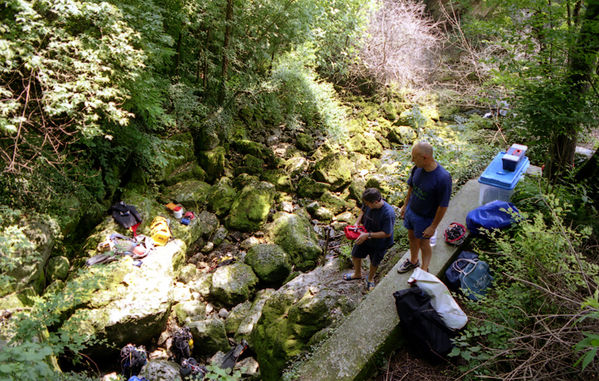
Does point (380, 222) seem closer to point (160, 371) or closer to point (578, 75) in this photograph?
point (578, 75)

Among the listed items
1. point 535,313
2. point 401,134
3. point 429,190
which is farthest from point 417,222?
point 401,134

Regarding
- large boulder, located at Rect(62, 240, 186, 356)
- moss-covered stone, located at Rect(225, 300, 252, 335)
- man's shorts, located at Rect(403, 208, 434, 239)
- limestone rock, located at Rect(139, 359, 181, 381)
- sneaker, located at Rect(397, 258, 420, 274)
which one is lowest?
moss-covered stone, located at Rect(225, 300, 252, 335)

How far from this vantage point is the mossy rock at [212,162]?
28.9 feet

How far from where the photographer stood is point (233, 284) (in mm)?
6285

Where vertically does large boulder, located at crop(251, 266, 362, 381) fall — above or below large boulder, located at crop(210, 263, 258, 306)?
above

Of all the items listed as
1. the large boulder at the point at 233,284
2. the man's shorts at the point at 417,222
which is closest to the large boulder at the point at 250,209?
the large boulder at the point at 233,284

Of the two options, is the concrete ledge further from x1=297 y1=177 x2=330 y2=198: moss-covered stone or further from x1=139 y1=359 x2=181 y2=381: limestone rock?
x1=297 y1=177 x2=330 y2=198: moss-covered stone

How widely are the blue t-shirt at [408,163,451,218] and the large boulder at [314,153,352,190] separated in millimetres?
5516

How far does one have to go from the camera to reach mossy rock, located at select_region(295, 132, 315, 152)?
1088cm

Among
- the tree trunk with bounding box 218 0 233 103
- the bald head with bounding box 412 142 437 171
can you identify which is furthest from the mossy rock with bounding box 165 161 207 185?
the bald head with bounding box 412 142 437 171

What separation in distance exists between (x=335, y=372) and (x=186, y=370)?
269 cm

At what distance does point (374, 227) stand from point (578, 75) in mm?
3297

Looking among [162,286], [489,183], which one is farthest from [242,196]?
[489,183]

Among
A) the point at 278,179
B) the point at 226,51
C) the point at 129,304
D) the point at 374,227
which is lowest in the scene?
the point at 129,304
